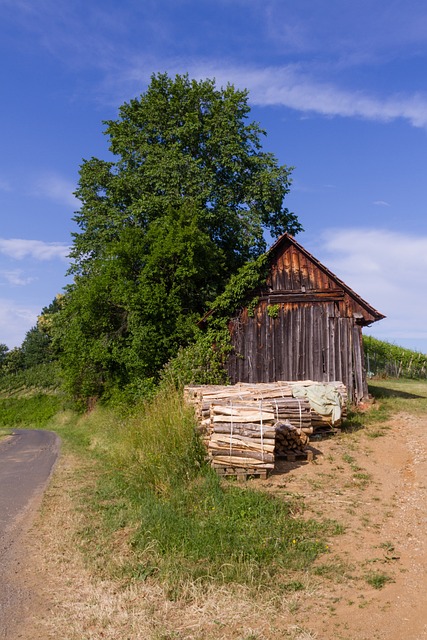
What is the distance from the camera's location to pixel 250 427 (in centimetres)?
1087

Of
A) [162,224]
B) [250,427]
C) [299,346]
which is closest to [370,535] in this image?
[250,427]

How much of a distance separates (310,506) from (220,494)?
1.59 meters

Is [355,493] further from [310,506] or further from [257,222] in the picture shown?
[257,222]

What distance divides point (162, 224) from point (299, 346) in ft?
31.7

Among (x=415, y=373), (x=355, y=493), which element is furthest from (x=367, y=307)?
(x=415, y=373)

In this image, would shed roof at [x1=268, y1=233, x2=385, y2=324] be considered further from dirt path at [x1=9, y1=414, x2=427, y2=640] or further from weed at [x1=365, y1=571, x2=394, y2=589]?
weed at [x1=365, y1=571, x2=394, y2=589]

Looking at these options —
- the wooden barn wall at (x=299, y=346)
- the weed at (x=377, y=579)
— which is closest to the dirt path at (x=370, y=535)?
the weed at (x=377, y=579)

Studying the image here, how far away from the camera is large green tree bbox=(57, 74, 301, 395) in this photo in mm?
22547

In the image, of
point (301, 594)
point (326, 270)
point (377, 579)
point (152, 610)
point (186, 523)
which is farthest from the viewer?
point (326, 270)

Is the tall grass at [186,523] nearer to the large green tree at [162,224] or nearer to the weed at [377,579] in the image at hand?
the weed at [377,579]

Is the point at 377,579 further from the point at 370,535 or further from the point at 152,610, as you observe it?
the point at 152,610

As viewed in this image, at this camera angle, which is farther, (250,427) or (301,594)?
(250,427)

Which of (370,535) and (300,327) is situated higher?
(300,327)

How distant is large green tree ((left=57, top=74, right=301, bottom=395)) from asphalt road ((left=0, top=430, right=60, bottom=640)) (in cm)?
573
